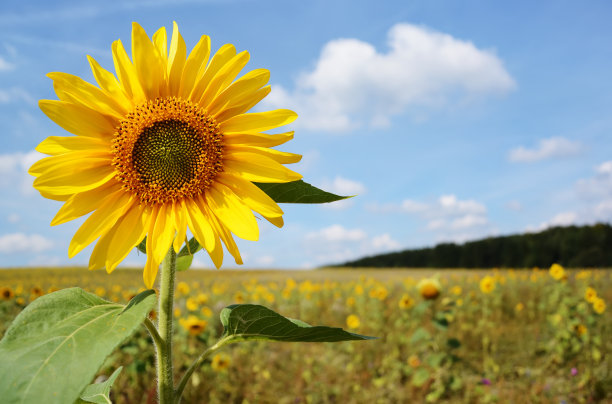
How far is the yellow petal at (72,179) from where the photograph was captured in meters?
1.17

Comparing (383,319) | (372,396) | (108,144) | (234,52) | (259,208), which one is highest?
(234,52)

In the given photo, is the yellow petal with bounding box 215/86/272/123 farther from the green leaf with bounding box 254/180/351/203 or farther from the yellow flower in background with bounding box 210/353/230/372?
the yellow flower in background with bounding box 210/353/230/372

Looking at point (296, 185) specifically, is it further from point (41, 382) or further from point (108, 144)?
point (41, 382)

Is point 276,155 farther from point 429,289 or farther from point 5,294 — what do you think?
point 5,294

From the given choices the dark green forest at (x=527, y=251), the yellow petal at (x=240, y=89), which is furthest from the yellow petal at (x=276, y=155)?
the dark green forest at (x=527, y=251)

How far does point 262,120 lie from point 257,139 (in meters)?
0.05

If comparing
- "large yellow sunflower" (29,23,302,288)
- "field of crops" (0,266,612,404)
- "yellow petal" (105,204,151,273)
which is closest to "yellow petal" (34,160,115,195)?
"large yellow sunflower" (29,23,302,288)

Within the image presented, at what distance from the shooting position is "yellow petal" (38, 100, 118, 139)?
3.82 feet

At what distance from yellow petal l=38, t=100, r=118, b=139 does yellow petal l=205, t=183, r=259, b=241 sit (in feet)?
0.99

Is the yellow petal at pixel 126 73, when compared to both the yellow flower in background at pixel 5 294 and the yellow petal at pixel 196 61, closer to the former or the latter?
the yellow petal at pixel 196 61

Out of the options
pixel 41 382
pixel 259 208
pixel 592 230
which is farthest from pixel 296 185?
pixel 592 230

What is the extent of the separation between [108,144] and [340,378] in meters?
5.06

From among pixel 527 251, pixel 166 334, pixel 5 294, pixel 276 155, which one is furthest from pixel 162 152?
pixel 527 251

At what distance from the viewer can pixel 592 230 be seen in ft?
62.8
